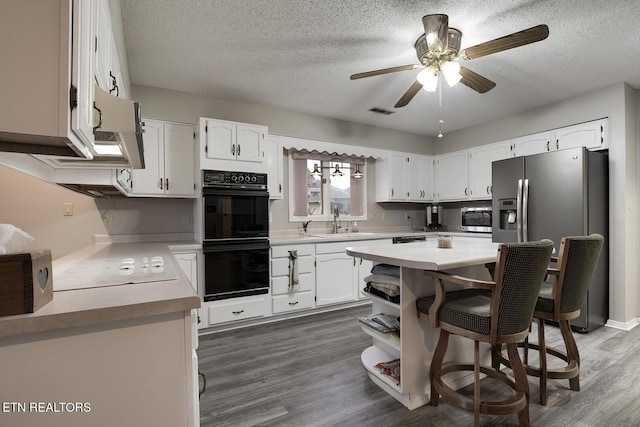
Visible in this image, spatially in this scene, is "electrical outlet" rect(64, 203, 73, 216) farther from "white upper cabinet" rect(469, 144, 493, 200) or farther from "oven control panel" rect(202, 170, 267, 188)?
"white upper cabinet" rect(469, 144, 493, 200)

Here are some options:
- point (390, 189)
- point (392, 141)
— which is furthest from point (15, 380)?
point (392, 141)

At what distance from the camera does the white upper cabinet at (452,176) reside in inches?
188

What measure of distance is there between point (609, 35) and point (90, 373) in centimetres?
374

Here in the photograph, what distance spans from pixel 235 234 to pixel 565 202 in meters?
3.36

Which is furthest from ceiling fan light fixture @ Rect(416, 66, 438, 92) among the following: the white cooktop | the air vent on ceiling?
the white cooktop

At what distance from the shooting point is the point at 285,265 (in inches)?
139

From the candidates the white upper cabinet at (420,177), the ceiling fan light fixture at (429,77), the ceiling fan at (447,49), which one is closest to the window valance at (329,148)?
the white upper cabinet at (420,177)

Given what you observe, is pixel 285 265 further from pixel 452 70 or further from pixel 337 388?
pixel 452 70

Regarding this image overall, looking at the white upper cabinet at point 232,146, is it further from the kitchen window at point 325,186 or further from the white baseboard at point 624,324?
the white baseboard at point 624,324

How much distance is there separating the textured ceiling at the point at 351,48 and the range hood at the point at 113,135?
3.71ft

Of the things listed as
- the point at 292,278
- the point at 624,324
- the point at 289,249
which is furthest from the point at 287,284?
the point at 624,324

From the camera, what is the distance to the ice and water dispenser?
139 inches

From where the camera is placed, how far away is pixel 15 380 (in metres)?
0.82

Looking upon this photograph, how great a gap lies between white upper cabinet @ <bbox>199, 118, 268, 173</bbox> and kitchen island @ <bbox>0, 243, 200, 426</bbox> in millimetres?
2315
